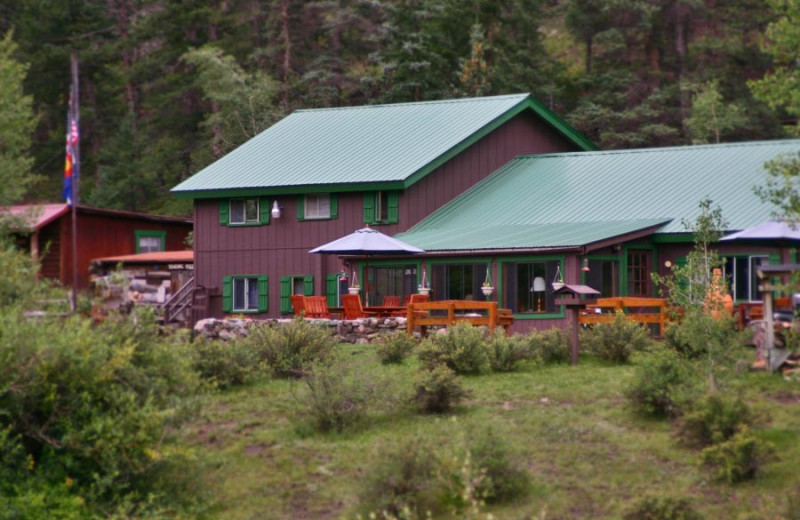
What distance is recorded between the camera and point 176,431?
599 inches

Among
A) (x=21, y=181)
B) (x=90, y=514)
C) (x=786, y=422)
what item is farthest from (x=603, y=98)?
(x=90, y=514)

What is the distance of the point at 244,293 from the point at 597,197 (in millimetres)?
10603

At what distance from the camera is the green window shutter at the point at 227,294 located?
36.3 metres

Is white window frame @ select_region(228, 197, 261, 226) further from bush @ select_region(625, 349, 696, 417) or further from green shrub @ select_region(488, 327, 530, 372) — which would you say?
bush @ select_region(625, 349, 696, 417)

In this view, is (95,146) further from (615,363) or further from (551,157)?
(615,363)

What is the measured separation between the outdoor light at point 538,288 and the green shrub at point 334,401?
1173 cm

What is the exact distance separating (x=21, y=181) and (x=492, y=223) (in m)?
15.2

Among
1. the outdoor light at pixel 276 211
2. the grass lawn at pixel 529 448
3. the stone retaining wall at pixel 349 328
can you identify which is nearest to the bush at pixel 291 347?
the grass lawn at pixel 529 448

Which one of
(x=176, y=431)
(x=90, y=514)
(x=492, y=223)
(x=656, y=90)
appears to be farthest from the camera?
(x=656, y=90)

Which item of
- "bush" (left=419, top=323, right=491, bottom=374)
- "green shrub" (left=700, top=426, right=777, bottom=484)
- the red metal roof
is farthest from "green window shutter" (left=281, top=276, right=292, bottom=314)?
"green shrub" (left=700, top=426, right=777, bottom=484)

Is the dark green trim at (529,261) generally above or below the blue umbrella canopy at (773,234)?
below

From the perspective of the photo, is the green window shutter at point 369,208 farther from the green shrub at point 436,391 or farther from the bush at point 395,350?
the green shrub at point 436,391

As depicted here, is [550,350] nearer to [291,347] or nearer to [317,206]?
[291,347]

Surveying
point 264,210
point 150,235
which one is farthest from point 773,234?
point 150,235
